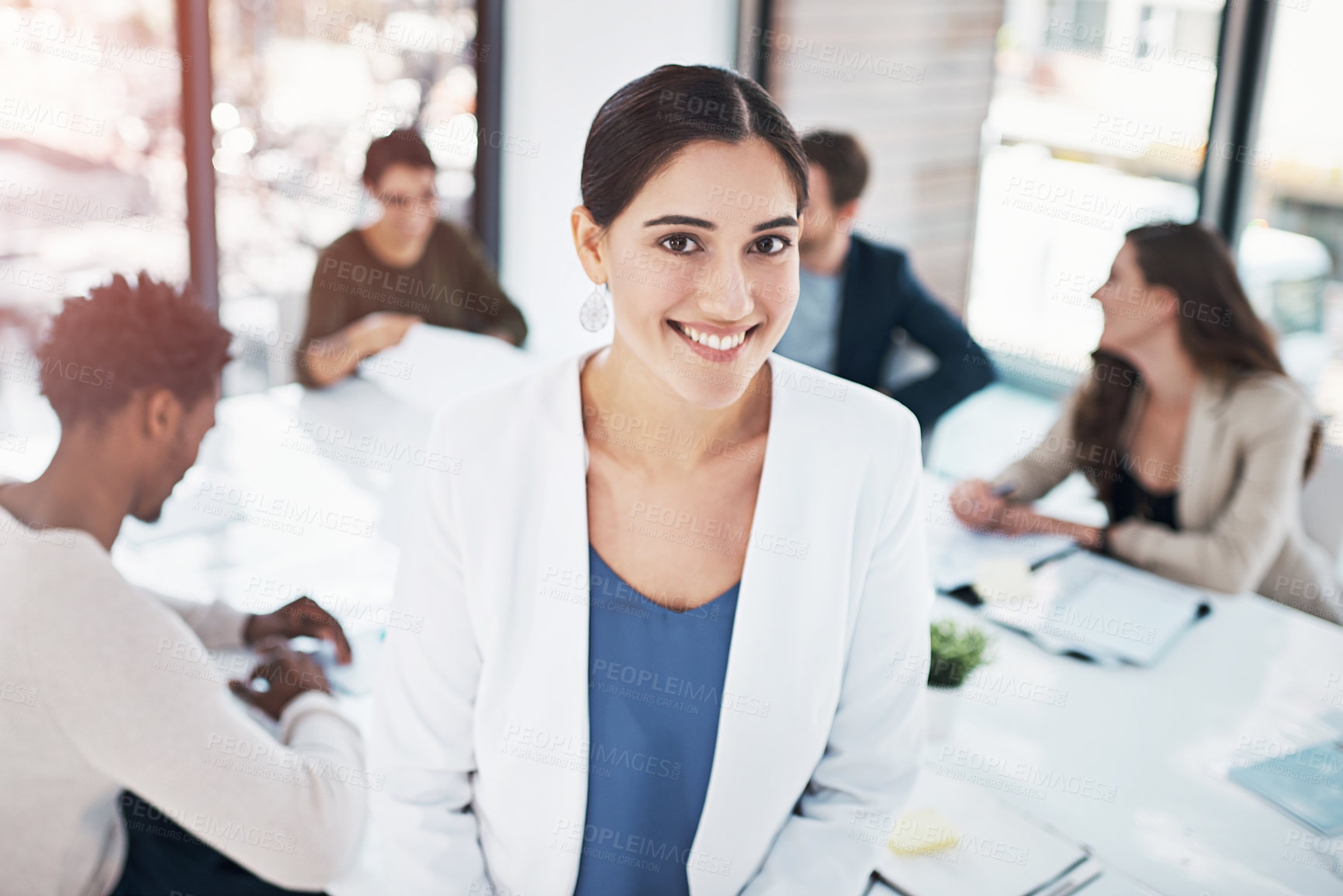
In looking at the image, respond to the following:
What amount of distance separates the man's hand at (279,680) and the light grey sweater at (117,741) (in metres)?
0.19

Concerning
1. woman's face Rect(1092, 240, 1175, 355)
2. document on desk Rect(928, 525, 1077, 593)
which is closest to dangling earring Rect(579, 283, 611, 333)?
document on desk Rect(928, 525, 1077, 593)

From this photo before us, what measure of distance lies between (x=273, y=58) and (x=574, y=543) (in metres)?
3.49

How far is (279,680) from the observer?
168 cm

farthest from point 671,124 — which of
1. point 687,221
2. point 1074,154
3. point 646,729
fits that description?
point 1074,154

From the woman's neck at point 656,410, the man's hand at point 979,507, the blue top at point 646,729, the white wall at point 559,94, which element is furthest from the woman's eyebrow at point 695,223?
the white wall at point 559,94

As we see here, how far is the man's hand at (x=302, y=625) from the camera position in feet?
5.88

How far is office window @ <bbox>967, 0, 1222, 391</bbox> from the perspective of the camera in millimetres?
4191

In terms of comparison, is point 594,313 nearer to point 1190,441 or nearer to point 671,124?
point 671,124

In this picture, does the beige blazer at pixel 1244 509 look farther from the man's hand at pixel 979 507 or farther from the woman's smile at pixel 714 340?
the woman's smile at pixel 714 340

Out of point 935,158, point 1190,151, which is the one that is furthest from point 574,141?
point 1190,151

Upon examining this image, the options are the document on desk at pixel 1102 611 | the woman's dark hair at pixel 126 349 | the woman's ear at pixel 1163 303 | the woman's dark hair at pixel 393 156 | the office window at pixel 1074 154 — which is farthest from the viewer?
the office window at pixel 1074 154

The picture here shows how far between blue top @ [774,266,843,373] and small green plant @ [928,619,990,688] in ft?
5.40

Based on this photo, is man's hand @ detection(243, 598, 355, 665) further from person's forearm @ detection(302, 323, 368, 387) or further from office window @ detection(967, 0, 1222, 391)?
office window @ detection(967, 0, 1222, 391)

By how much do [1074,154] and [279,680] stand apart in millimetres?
4173
